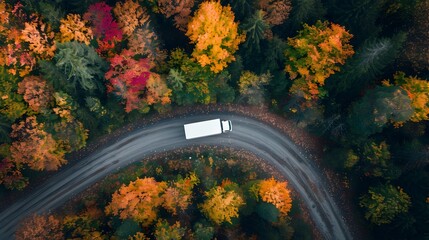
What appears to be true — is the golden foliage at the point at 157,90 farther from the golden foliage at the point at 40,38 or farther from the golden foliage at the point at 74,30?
the golden foliage at the point at 40,38

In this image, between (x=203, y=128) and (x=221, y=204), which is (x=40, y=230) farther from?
(x=203, y=128)

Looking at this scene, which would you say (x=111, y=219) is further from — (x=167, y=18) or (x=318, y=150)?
(x=318, y=150)

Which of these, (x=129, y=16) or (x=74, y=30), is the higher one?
(x=129, y=16)

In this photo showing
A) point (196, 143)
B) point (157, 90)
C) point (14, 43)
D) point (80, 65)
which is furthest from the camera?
point (196, 143)

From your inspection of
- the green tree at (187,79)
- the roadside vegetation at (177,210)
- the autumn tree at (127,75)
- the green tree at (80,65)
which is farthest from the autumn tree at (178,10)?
the roadside vegetation at (177,210)

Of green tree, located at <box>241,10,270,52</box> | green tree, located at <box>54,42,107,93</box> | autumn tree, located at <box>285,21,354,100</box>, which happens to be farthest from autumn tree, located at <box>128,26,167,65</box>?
autumn tree, located at <box>285,21,354,100</box>

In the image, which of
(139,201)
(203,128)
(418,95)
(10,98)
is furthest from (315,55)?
(10,98)

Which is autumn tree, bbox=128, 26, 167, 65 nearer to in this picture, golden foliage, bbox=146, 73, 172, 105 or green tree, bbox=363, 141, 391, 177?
golden foliage, bbox=146, 73, 172, 105

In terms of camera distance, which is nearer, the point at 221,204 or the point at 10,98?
the point at 10,98
